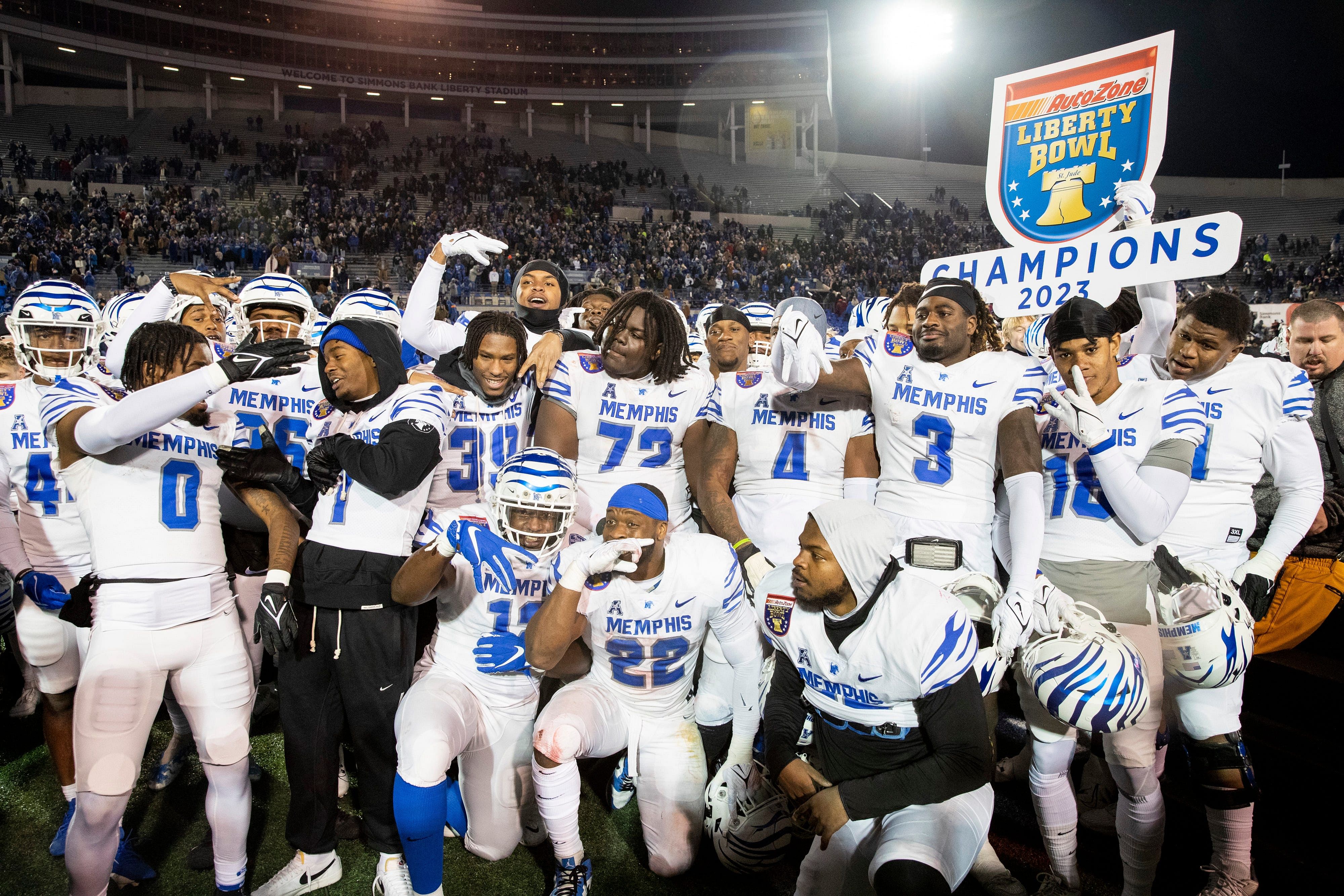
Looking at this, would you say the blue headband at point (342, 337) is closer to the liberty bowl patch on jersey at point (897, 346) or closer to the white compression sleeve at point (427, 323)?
the white compression sleeve at point (427, 323)

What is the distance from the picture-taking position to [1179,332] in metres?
4.26

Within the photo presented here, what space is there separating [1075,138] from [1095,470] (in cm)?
252

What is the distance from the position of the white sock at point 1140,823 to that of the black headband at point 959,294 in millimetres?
2109

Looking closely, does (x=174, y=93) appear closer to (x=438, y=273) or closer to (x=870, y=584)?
(x=438, y=273)

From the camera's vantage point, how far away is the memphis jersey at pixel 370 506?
143 inches

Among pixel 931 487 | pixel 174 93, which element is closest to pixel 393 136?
pixel 174 93

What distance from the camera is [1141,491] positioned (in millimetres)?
3447

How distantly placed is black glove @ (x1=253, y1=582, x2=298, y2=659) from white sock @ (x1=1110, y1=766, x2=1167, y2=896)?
11.7 ft

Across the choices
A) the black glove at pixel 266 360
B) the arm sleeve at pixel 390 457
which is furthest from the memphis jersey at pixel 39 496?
the arm sleeve at pixel 390 457

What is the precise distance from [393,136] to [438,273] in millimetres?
41539

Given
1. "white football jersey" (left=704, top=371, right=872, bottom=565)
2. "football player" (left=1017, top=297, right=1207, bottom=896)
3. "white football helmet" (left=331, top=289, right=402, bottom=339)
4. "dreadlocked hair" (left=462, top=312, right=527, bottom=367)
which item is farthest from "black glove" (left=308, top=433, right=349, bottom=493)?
"football player" (left=1017, top=297, right=1207, bottom=896)

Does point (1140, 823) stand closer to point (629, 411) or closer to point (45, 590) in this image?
point (629, 411)

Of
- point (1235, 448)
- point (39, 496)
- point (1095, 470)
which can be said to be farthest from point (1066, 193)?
point (39, 496)

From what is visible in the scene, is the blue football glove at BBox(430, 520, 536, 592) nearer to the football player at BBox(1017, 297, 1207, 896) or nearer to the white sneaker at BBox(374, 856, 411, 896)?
the white sneaker at BBox(374, 856, 411, 896)
